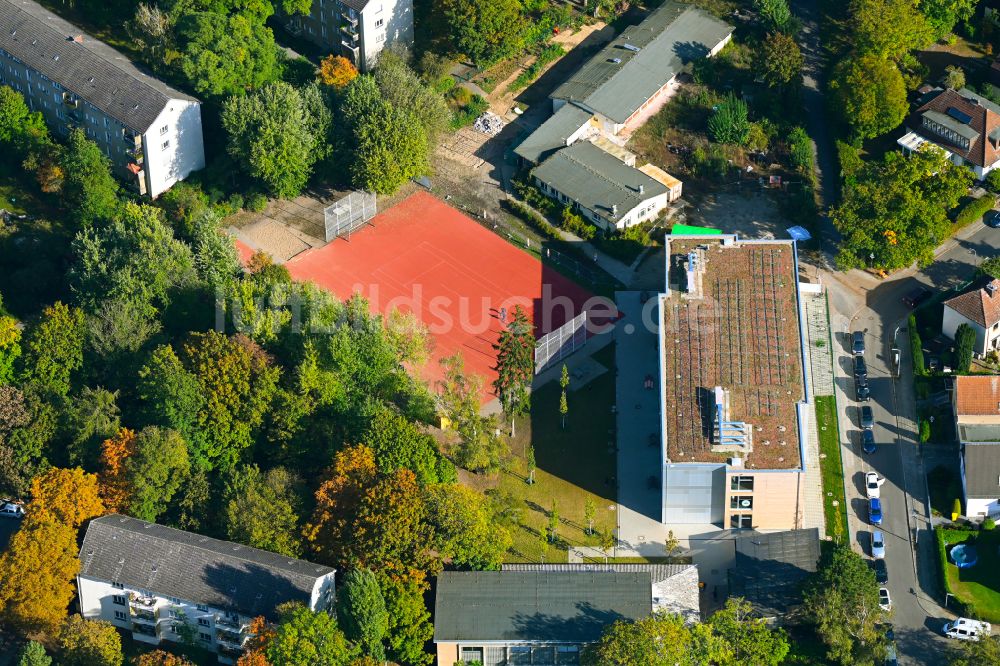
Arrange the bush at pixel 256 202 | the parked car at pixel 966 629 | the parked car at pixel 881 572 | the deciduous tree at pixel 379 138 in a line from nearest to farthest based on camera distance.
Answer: the parked car at pixel 966 629, the parked car at pixel 881 572, the deciduous tree at pixel 379 138, the bush at pixel 256 202

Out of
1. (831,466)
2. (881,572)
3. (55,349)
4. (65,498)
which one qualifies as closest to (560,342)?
(831,466)

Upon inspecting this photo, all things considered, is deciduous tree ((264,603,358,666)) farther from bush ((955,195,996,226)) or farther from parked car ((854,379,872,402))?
bush ((955,195,996,226))

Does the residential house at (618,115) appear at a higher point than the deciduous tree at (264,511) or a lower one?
higher

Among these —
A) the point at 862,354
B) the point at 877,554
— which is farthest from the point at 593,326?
the point at 877,554

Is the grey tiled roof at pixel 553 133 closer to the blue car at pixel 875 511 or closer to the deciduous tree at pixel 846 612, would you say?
the blue car at pixel 875 511

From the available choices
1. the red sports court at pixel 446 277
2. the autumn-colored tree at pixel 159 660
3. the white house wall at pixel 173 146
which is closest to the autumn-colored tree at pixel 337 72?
the white house wall at pixel 173 146

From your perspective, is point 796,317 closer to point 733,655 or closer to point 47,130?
point 733,655

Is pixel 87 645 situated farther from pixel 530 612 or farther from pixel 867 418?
pixel 867 418

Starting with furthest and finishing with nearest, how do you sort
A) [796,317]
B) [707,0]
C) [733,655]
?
1. [707,0]
2. [796,317]
3. [733,655]
